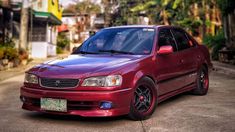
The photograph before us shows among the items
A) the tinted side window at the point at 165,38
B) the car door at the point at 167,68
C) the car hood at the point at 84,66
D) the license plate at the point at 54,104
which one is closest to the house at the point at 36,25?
the tinted side window at the point at 165,38

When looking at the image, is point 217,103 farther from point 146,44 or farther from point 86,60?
point 86,60

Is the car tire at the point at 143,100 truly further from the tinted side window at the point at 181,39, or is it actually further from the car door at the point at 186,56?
the tinted side window at the point at 181,39

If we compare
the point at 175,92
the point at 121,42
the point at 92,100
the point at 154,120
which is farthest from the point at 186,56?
the point at 92,100

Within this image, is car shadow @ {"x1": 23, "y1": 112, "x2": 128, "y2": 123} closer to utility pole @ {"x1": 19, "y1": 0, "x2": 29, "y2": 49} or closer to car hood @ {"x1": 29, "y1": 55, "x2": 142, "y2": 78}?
car hood @ {"x1": 29, "y1": 55, "x2": 142, "y2": 78}

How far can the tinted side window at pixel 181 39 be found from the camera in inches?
298

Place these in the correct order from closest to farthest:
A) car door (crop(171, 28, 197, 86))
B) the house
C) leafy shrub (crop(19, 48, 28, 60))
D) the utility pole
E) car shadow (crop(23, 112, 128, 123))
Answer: car shadow (crop(23, 112, 128, 123)) < car door (crop(171, 28, 197, 86)) < leafy shrub (crop(19, 48, 28, 60)) < the utility pole < the house

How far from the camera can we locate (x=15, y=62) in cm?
1809

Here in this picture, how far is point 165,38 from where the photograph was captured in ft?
23.2

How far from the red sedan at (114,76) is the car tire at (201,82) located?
736mm

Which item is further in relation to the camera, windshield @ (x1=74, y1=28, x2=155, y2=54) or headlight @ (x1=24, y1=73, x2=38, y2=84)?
windshield @ (x1=74, y1=28, x2=155, y2=54)

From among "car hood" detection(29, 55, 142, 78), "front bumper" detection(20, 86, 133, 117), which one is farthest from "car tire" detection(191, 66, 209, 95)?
"front bumper" detection(20, 86, 133, 117)

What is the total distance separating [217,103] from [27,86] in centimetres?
374

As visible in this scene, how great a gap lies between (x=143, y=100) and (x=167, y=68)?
3.15 feet

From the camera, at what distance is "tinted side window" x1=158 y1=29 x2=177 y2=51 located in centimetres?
684
